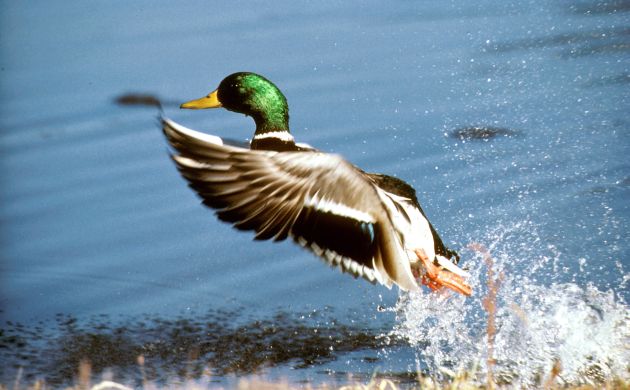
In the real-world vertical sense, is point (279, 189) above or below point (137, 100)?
below

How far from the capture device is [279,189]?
402 cm

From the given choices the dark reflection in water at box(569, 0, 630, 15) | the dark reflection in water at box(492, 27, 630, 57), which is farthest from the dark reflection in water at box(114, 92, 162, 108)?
the dark reflection in water at box(569, 0, 630, 15)

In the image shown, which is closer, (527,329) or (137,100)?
(527,329)

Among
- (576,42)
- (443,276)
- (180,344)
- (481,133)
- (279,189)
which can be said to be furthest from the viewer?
(576,42)

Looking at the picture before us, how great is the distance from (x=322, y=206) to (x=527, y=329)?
134cm

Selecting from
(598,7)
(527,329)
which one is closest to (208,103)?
(527,329)

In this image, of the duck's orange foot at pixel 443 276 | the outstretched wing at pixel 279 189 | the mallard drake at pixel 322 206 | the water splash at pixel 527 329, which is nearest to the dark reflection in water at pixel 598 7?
the water splash at pixel 527 329

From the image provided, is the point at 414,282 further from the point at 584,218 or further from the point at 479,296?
the point at 584,218

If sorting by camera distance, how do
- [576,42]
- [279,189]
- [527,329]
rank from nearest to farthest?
[279,189] < [527,329] < [576,42]

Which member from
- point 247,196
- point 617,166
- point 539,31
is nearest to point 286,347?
point 247,196

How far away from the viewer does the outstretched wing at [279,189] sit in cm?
393

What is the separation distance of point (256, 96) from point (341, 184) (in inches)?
44.1

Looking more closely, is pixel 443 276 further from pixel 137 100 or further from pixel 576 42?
pixel 576 42

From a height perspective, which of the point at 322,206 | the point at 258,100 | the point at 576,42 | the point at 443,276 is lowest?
the point at 443,276
